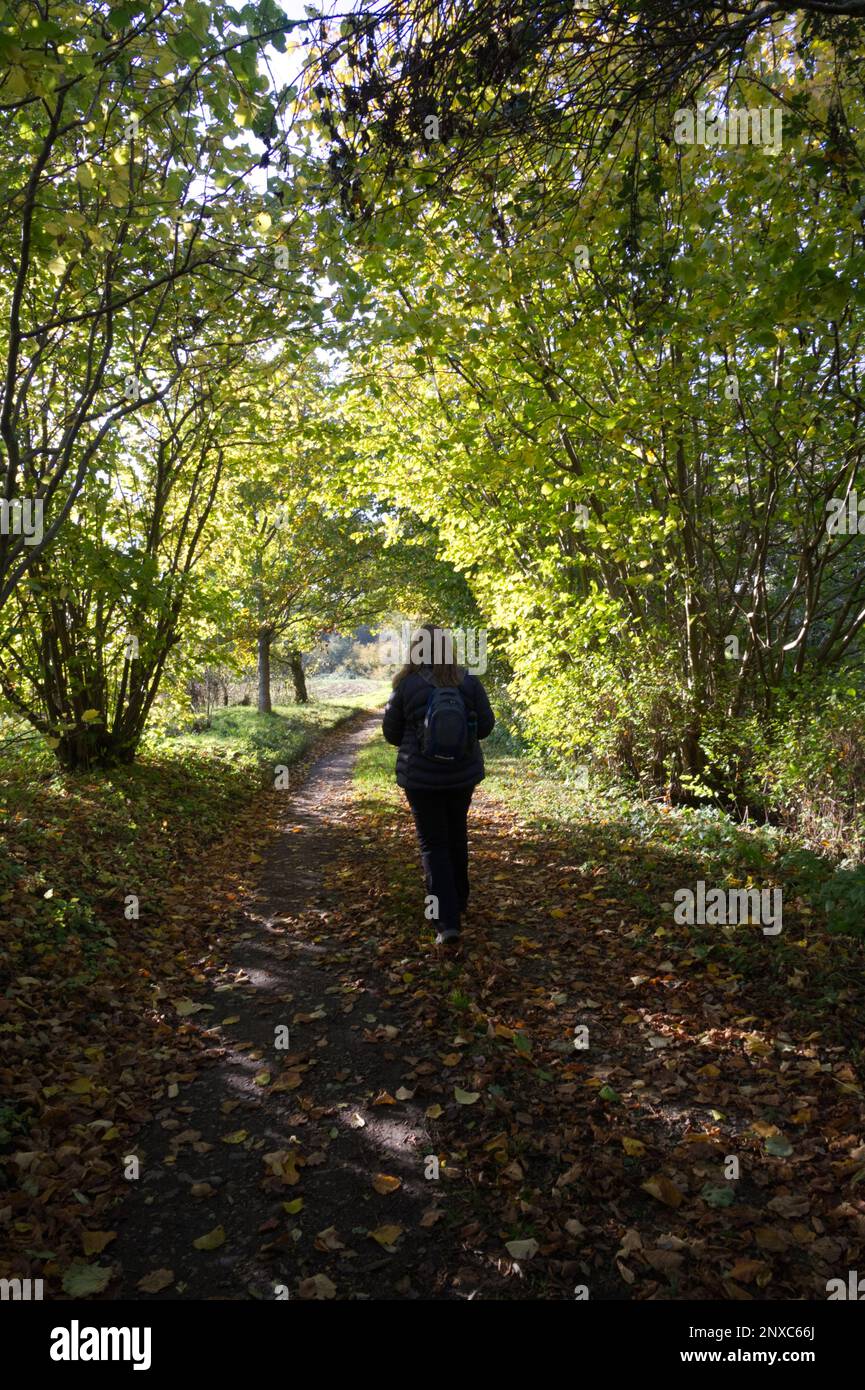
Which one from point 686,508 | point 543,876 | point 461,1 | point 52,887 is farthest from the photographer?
point 686,508

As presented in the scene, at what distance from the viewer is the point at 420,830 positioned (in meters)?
5.46

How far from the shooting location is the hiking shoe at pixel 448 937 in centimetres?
542

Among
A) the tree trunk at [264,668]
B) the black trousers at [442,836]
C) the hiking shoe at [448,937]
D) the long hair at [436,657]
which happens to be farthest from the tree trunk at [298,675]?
the hiking shoe at [448,937]

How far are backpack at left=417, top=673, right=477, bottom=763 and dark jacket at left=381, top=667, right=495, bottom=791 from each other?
2.8 inches

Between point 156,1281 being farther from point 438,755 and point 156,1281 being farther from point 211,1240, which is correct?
point 438,755

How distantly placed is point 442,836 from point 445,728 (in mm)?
917

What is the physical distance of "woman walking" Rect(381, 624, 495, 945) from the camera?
5.30m

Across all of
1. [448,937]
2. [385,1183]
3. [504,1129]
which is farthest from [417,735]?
[385,1183]

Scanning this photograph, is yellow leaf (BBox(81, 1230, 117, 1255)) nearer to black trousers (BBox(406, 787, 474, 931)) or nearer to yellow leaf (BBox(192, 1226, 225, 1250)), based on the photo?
yellow leaf (BBox(192, 1226, 225, 1250))

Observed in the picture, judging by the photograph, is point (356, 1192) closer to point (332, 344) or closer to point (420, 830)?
point (420, 830)

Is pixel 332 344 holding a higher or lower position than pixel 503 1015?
higher

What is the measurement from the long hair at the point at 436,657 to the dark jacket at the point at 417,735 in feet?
0.26
